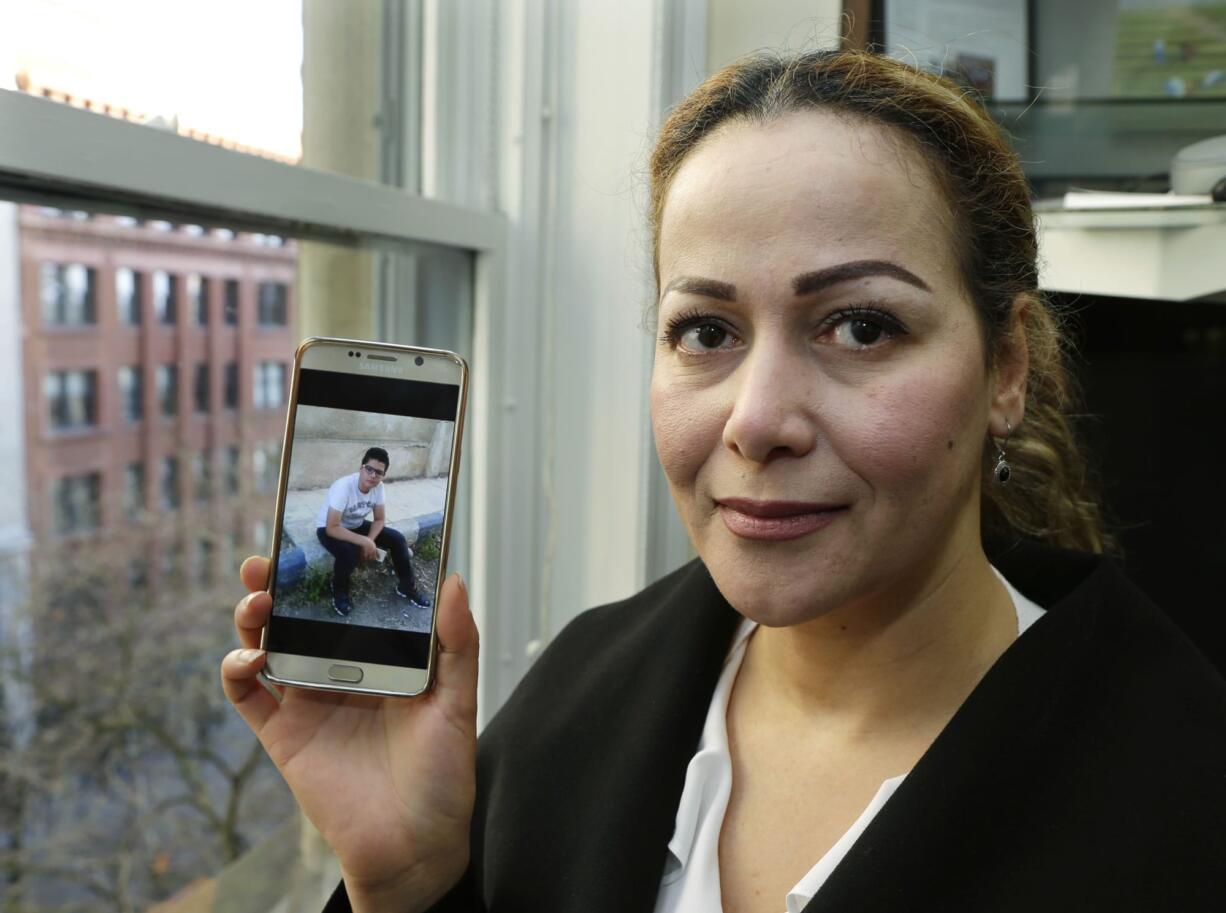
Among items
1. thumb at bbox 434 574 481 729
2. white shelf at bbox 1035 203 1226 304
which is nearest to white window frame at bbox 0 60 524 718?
thumb at bbox 434 574 481 729

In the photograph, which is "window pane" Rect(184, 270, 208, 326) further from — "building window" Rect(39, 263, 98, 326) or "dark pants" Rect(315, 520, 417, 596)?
"dark pants" Rect(315, 520, 417, 596)

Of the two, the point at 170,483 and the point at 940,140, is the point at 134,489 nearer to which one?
the point at 170,483

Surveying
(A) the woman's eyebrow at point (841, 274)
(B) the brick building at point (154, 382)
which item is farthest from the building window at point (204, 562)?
(A) the woman's eyebrow at point (841, 274)

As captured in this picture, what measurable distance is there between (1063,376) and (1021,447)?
13 cm

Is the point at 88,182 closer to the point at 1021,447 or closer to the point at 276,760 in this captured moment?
the point at 276,760

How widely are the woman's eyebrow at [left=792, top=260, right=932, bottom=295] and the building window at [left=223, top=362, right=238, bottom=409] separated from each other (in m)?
0.68

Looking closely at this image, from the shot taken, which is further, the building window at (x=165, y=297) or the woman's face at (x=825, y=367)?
the building window at (x=165, y=297)

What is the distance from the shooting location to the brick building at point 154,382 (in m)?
0.97

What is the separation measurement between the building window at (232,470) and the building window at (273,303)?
0.15 m

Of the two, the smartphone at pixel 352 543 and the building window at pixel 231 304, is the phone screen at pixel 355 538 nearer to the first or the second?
the smartphone at pixel 352 543

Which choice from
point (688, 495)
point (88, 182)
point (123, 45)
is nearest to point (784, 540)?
point (688, 495)

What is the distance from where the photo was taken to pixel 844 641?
987 mm

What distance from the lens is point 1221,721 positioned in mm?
830

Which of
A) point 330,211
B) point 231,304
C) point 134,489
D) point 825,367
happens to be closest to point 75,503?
point 134,489
